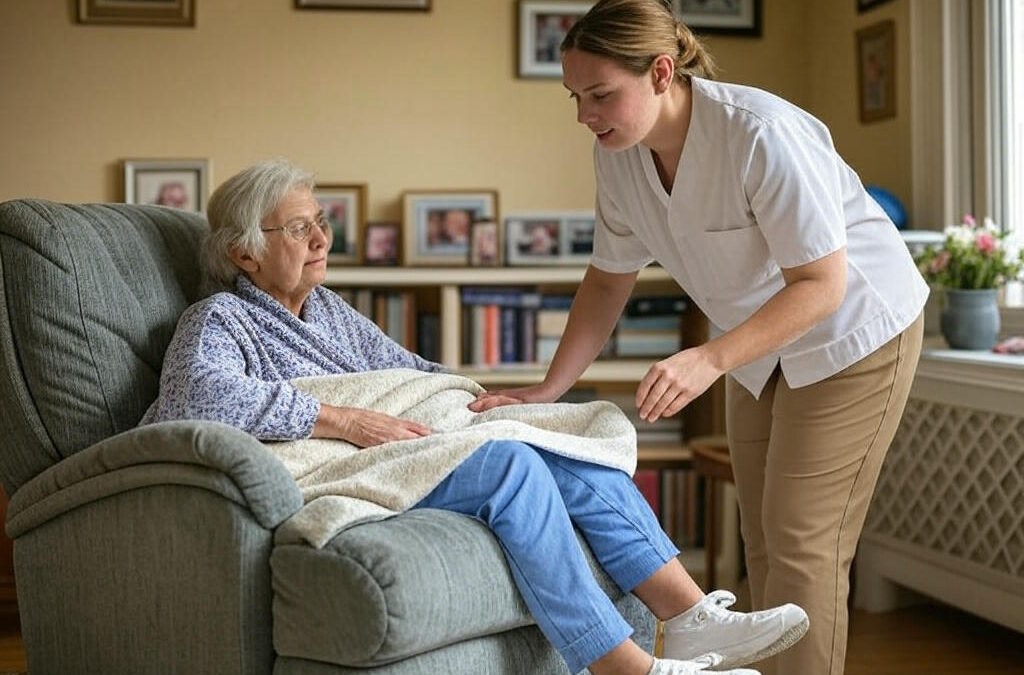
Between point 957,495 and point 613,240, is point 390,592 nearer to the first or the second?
point 613,240

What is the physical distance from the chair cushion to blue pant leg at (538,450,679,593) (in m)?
0.19

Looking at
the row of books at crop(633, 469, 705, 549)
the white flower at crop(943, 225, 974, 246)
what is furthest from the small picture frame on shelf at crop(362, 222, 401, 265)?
the white flower at crop(943, 225, 974, 246)

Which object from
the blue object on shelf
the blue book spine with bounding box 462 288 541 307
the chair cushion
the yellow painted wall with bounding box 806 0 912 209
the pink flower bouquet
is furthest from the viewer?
the blue book spine with bounding box 462 288 541 307

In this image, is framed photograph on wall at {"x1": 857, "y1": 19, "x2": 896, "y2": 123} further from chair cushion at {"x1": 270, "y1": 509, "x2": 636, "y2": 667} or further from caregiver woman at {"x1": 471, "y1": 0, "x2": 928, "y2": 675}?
chair cushion at {"x1": 270, "y1": 509, "x2": 636, "y2": 667}

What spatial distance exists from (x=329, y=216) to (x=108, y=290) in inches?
75.8

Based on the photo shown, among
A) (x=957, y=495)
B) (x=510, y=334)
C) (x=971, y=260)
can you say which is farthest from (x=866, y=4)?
(x=957, y=495)

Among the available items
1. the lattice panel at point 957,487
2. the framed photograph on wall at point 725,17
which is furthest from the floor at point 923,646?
the framed photograph on wall at point 725,17

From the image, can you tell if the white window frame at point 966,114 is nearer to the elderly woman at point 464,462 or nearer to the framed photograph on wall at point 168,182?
the elderly woman at point 464,462

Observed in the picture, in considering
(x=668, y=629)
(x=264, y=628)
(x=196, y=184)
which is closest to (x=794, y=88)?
(x=196, y=184)

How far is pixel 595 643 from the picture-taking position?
1.91m

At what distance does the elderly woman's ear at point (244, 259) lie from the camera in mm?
2385

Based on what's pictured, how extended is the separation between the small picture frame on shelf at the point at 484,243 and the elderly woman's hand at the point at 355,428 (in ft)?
6.42

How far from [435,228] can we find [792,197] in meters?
2.27

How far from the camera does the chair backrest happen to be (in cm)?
216
